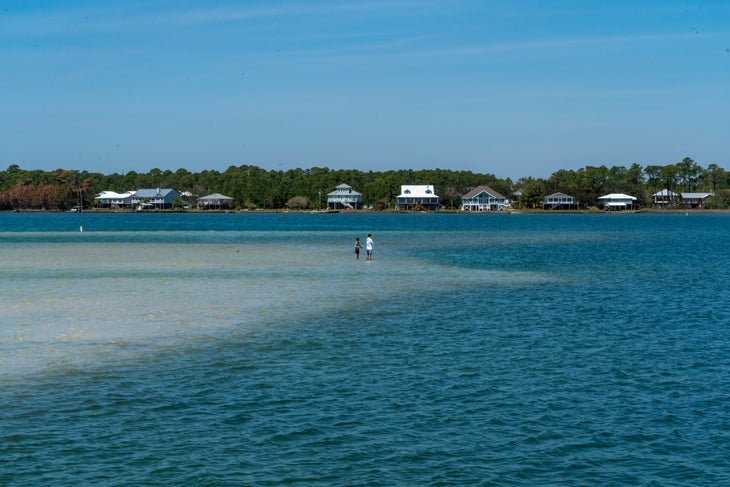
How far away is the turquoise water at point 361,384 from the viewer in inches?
670

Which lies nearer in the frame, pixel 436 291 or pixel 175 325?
pixel 175 325

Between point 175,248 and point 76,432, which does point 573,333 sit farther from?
point 175,248

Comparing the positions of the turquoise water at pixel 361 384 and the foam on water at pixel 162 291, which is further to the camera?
the foam on water at pixel 162 291

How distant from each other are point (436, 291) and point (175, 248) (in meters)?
47.1

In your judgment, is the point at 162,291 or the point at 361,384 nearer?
the point at 361,384

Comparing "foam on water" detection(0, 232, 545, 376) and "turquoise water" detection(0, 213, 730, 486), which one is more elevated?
"foam on water" detection(0, 232, 545, 376)

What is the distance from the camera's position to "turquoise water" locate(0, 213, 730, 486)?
1702 centimetres

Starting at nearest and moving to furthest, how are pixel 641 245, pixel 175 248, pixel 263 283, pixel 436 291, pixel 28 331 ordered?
1. pixel 28 331
2. pixel 436 291
3. pixel 263 283
4. pixel 175 248
5. pixel 641 245

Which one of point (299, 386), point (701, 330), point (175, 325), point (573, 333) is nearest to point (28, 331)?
point (175, 325)

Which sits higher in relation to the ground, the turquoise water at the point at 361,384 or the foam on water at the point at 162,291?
the foam on water at the point at 162,291

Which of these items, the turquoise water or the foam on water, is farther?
the foam on water

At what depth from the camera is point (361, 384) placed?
2338 cm

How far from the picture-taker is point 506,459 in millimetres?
A: 17359

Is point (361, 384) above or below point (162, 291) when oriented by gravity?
below
